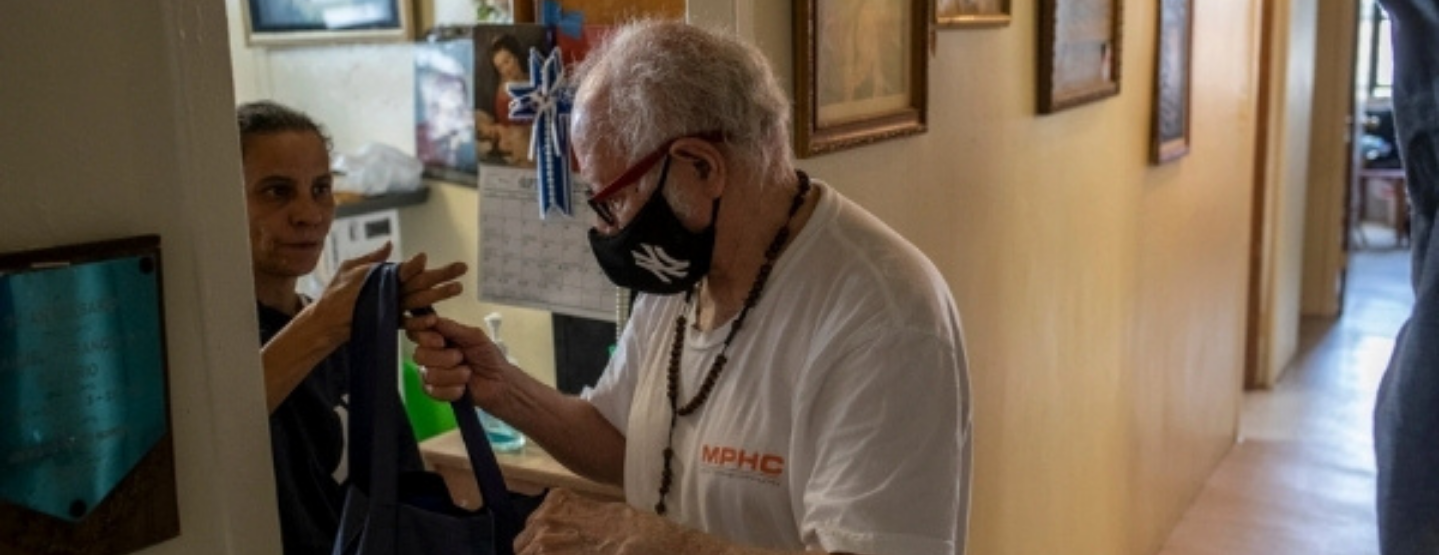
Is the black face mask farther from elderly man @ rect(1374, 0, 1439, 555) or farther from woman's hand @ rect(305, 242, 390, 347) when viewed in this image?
elderly man @ rect(1374, 0, 1439, 555)

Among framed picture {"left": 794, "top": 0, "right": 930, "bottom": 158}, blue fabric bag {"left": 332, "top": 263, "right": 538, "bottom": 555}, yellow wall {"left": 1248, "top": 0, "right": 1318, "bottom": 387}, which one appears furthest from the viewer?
yellow wall {"left": 1248, "top": 0, "right": 1318, "bottom": 387}

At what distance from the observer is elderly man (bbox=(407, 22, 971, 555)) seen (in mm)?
1313

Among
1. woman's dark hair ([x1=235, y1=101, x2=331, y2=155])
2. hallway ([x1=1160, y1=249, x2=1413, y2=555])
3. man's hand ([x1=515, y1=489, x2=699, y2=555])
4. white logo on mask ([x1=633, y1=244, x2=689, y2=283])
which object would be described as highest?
woman's dark hair ([x1=235, y1=101, x2=331, y2=155])

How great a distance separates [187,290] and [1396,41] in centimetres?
117

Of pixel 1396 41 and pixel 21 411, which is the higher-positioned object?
pixel 1396 41

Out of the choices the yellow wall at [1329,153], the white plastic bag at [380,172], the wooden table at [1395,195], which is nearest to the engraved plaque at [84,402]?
the white plastic bag at [380,172]

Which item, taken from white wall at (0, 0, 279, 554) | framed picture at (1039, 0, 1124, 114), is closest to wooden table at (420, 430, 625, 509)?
white wall at (0, 0, 279, 554)

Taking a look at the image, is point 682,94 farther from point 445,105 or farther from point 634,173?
point 445,105

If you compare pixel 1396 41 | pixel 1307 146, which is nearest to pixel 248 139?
pixel 1396 41

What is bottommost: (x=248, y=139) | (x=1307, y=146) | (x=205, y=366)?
(x=1307, y=146)

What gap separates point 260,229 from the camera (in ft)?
5.39

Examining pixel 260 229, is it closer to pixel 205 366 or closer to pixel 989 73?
pixel 205 366

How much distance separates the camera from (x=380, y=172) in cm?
315

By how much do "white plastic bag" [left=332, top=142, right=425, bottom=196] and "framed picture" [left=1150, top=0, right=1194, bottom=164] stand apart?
173cm
